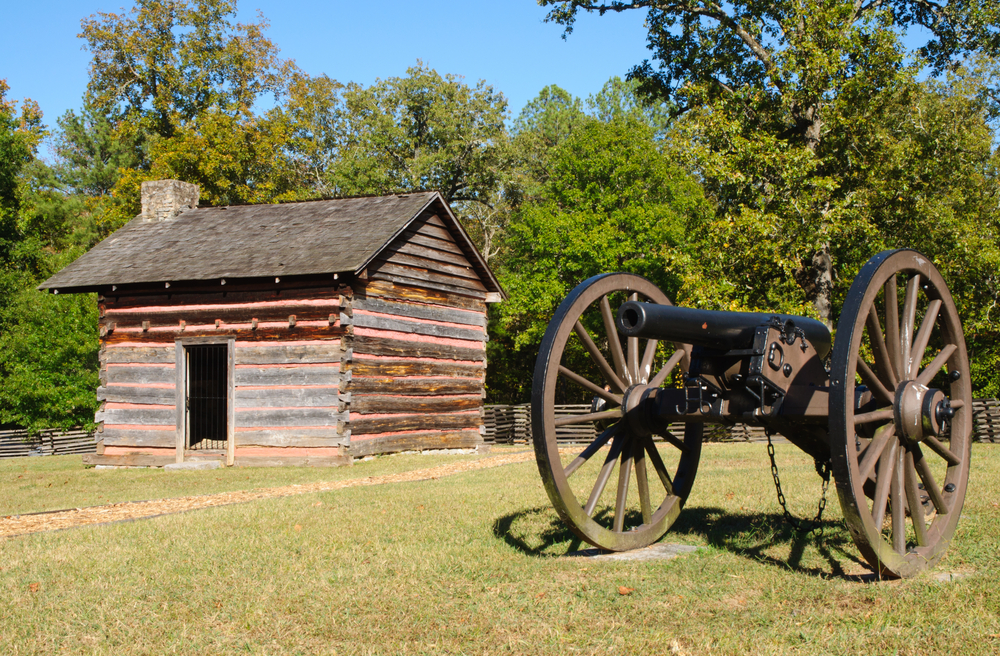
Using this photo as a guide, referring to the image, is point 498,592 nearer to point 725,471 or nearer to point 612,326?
point 612,326

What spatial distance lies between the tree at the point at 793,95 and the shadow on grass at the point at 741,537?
11.9 meters

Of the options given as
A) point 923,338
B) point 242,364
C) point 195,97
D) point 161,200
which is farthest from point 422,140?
point 923,338

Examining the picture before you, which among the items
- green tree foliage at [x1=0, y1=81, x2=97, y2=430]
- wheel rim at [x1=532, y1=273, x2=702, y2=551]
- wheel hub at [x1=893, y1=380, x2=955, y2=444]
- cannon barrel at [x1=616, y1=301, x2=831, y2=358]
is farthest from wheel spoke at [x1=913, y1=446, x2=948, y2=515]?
green tree foliage at [x1=0, y1=81, x2=97, y2=430]

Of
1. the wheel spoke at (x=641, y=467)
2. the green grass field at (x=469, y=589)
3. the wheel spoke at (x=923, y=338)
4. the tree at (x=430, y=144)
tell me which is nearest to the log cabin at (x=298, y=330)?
the green grass field at (x=469, y=589)

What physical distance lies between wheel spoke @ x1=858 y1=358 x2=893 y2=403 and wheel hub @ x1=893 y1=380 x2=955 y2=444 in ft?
0.22

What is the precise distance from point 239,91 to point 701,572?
120ft

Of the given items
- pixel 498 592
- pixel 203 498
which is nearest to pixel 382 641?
pixel 498 592

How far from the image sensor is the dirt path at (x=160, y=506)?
356 inches

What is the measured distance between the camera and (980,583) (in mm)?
5090

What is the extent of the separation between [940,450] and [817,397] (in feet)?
3.47

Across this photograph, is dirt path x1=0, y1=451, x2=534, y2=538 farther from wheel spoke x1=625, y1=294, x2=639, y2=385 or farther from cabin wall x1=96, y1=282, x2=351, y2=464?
wheel spoke x1=625, y1=294, x2=639, y2=385

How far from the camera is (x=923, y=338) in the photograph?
551 centimetres

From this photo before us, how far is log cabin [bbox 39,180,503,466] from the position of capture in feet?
51.9

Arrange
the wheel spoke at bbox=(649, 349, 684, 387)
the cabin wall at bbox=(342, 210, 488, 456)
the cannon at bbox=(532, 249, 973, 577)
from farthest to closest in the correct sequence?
the cabin wall at bbox=(342, 210, 488, 456)
the wheel spoke at bbox=(649, 349, 684, 387)
the cannon at bbox=(532, 249, 973, 577)
